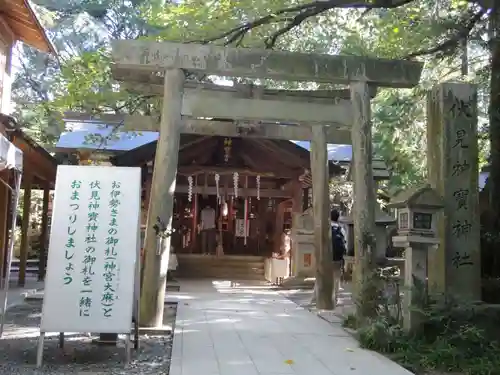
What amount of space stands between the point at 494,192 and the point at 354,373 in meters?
4.45

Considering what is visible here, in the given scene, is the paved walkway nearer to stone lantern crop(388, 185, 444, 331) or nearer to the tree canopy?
stone lantern crop(388, 185, 444, 331)

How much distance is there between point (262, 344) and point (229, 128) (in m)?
5.21

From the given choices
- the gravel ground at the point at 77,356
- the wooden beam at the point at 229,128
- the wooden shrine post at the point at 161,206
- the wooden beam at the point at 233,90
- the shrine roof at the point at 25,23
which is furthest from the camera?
the wooden beam at the point at 229,128

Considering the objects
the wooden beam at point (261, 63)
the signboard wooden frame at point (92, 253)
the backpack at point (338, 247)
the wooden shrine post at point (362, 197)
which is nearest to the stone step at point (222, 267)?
the backpack at point (338, 247)

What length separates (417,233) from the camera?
6746mm

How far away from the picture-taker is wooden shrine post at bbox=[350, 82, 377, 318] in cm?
781

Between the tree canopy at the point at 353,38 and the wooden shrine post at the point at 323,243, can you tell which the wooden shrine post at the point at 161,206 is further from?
the wooden shrine post at the point at 323,243

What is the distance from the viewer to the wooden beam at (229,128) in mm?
10133

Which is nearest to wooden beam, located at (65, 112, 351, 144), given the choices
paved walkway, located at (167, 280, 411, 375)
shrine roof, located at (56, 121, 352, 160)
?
shrine roof, located at (56, 121, 352, 160)

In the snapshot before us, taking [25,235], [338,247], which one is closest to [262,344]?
[338,247]

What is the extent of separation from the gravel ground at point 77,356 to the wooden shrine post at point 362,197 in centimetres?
282

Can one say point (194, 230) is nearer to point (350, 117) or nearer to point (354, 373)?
point (350, 117)

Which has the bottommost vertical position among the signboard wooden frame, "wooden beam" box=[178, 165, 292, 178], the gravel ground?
the gravel ground

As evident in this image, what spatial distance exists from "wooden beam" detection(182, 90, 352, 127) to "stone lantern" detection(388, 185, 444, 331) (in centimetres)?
222
